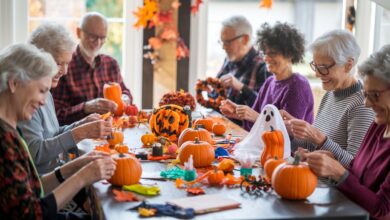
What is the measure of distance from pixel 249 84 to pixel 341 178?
2.26 metres

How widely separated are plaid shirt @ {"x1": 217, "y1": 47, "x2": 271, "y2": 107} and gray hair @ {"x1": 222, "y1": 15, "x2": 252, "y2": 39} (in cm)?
14

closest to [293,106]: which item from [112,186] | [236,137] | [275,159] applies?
[236,137]

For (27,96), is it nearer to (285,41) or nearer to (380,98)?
(380,98)

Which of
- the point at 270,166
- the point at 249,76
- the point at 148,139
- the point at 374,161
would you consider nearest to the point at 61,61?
the point at 148,139

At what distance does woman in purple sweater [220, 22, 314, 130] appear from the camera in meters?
3.88

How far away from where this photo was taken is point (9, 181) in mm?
2084

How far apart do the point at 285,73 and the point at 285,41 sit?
0.66 ft

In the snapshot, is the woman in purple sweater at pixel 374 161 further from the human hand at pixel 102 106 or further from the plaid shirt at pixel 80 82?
the plaid shirt at pixel 80 82

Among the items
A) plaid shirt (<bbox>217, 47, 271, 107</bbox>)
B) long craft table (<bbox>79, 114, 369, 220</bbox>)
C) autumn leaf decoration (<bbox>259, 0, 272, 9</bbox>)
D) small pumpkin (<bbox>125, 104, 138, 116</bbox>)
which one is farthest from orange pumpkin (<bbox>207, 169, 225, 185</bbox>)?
autumn leaf decoration (<bbox>259, 0, 272, 9</bbox>)

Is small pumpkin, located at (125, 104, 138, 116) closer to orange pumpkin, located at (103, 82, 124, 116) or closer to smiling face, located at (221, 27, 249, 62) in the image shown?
orange pumpkin, located at (103, 82, 124, 116)

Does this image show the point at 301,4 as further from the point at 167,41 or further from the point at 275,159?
the point at 275,159

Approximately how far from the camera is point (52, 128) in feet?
10.7

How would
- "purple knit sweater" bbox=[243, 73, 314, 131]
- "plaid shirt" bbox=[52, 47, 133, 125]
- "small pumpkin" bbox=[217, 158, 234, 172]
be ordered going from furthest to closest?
"plaid shirt" bbox=[52, 47, 133, 125]
"purple knit sweater" bbox=[243, 73, 314, 131]
"small pumpkin" bbox=[217, 158, 234, 172]

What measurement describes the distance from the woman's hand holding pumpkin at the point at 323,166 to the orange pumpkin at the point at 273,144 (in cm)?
32
